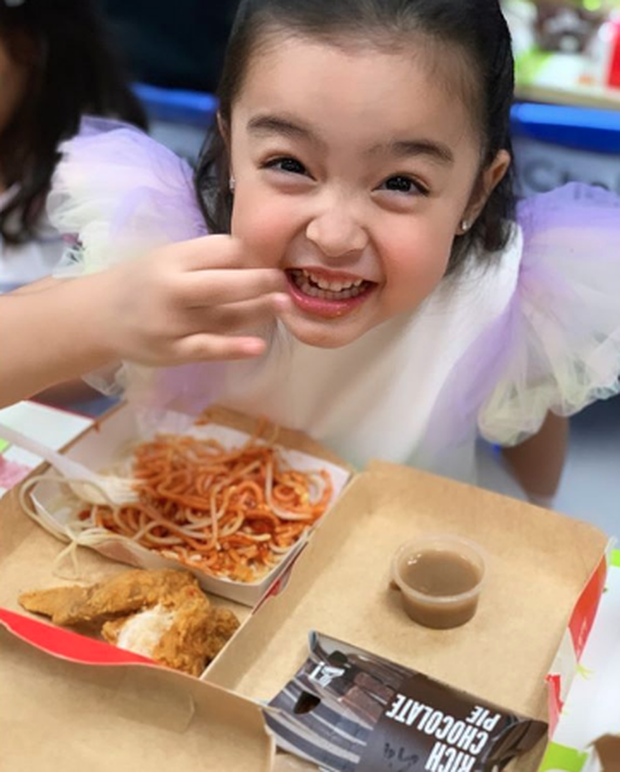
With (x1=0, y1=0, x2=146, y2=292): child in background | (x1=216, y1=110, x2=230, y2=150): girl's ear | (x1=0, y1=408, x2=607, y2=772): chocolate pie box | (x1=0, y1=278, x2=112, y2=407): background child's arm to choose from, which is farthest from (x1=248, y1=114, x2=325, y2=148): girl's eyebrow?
(x1=0, y1=0, x2=146, y2=292): child in background

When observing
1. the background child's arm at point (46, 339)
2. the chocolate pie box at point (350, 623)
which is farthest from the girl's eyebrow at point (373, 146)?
the chocolate pie box at point (350, 623)

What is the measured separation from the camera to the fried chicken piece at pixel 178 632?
3.28 feet

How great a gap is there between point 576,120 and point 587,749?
7.44 feet

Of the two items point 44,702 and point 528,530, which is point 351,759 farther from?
point 528,530

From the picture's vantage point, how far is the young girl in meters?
0.97

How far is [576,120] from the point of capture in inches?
114

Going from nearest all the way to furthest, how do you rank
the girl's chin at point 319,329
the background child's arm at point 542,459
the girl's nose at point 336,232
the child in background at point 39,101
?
the girl's nose at point 336,232 → the girl's chin at point 319,329 → the background child's arm at point 542,459 → the child in background at point 39,101

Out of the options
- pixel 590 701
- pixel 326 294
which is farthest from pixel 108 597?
pixel 590 701

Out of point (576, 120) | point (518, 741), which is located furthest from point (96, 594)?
point (576, 120)

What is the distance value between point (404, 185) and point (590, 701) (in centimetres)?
54

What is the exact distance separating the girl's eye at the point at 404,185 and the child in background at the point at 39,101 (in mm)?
968

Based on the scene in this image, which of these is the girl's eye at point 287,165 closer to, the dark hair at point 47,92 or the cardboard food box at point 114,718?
the cardboard food box at point 114,718

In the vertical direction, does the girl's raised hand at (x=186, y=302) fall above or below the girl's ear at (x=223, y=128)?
below

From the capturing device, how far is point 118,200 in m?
1.30
